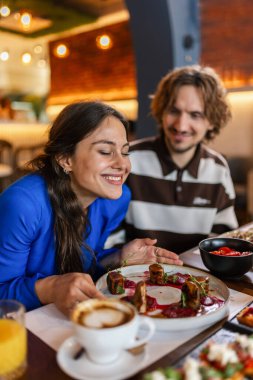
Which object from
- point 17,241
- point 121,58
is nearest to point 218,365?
point 17,241

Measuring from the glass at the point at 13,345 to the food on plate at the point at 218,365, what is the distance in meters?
0.26

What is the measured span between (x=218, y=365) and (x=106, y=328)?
240mm

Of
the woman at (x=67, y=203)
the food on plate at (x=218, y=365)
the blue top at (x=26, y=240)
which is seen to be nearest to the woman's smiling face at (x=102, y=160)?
the woman at (x=67, y=203)

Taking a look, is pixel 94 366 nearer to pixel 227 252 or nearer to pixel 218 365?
pixel 218 365

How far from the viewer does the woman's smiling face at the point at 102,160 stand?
1.36 m

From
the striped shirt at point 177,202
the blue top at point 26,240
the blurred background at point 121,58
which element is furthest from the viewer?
the blurred background at point 121,58

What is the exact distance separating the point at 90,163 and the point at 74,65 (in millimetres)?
7710

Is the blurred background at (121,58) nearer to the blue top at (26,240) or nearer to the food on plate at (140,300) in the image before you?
the blue top at (26,240)

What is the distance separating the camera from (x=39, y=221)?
1305 millimetres

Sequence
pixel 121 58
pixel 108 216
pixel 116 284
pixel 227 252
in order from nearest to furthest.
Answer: pixel 116 284
pixel 227 252
pixel 108 216
pixel 121 58

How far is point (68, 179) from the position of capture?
4.78ft

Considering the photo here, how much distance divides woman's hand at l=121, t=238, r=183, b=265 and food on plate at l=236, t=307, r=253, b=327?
0.37 m

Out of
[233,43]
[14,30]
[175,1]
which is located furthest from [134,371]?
[14,30]

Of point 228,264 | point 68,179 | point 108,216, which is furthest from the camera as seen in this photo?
point 108,216
